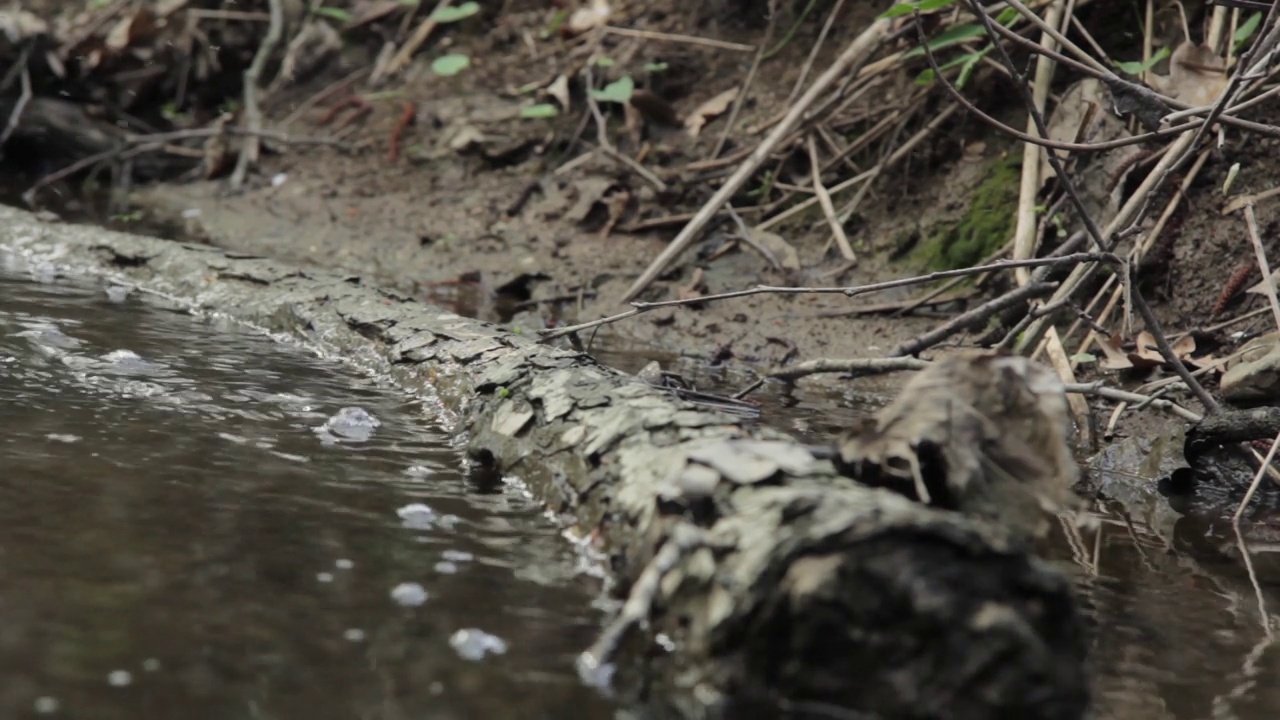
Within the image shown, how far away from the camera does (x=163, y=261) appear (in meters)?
5.09

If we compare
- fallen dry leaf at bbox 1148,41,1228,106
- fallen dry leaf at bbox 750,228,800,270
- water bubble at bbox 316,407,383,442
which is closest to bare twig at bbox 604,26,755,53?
fallen dry leaf at bbox 750,228,800,270

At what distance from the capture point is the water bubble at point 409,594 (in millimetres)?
2145

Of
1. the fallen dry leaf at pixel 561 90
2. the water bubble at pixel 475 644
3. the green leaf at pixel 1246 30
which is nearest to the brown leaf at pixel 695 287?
the fallen dry leaf at pixel 561 90

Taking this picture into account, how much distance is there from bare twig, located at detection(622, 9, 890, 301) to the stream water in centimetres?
167

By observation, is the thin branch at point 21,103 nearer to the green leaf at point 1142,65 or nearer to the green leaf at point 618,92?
the green leaf at point 618,92

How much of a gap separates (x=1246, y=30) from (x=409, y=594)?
3.77 metres

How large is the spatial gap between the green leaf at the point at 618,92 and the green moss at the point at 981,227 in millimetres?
1997

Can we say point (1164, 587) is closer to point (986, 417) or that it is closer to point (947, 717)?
point (986, 417)

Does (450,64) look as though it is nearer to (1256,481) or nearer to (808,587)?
(1256,481)

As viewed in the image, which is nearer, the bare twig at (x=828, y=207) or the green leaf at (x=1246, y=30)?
the green leaf at (x=1246, y=30)

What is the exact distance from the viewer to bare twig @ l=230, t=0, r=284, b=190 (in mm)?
7895

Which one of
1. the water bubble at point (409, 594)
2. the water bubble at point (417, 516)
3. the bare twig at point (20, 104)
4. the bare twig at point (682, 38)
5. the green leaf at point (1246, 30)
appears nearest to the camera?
the water bubble at point (409, 594)

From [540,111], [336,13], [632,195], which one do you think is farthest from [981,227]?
[336,13]

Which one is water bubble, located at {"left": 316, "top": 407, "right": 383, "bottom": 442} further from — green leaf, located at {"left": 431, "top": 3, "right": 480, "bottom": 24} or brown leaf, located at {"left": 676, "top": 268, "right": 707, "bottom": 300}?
green leaf, located at {"left": 431, "top": 3, "right": 480, "bottom": 24}
